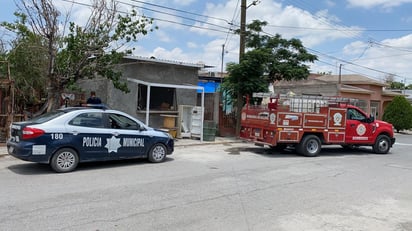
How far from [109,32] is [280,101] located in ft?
21.2

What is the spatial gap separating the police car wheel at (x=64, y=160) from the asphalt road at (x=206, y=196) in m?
0.22

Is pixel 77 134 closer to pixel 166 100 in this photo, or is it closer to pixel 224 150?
pixel 224 150

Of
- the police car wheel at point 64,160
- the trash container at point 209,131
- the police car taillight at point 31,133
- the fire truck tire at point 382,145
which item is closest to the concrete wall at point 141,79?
the trash container at point 209,131

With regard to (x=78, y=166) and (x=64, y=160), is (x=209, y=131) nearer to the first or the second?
(x=78, y=166)

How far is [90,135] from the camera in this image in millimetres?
8961

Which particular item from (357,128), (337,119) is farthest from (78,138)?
(357,128)

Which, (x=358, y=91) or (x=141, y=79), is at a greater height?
(x=358, y=91)

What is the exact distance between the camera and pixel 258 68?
55.9ft

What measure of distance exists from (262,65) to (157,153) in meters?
8.46

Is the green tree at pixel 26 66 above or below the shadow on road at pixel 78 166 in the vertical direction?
above

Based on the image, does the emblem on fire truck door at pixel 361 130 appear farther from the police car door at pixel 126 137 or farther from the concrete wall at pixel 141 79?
the police car door at pixel 126 137

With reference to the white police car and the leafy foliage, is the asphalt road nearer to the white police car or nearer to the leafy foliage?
the white police car

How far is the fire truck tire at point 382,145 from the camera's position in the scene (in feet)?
47.7

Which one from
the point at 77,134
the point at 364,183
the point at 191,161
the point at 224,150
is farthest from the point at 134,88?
the point at 364,183
